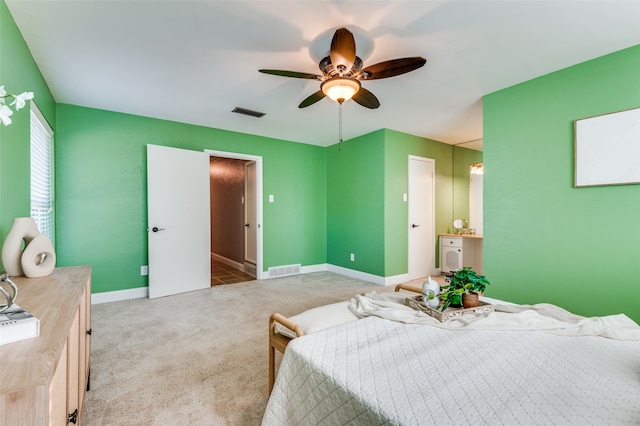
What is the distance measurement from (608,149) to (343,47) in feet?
7.45

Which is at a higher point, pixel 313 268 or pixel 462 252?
pixel 462 252

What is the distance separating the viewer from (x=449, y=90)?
301 centimetres

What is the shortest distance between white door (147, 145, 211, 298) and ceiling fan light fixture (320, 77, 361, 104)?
2.56 m

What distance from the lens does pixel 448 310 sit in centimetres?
160

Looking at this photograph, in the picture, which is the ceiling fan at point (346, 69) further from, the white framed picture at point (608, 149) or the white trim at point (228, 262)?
the white trim at point (228, 262)

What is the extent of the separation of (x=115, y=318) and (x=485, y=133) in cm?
442

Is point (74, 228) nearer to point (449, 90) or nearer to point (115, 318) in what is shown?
point (115, 318)

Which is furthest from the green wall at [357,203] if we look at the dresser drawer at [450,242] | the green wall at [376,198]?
the dresser drawer at [450,242]

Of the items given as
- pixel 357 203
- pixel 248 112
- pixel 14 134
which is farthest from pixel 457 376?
pixel 357 203

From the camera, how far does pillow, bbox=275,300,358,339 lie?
1.48m

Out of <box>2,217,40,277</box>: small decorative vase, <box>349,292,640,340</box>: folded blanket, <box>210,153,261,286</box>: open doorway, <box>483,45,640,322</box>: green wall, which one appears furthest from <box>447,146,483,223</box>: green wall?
<box>2,217,40,277</box>: small decorative vase

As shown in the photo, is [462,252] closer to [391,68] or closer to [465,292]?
[465,292]

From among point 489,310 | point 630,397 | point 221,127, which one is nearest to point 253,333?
point 489,310

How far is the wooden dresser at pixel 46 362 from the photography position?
2.18ft
